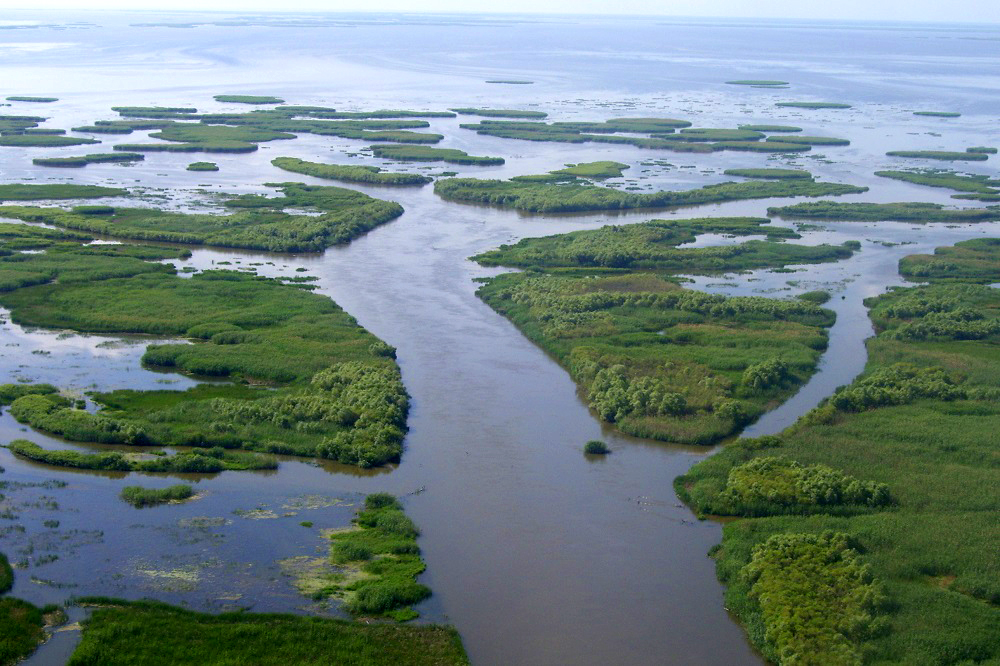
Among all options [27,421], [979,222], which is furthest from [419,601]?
[979,222]

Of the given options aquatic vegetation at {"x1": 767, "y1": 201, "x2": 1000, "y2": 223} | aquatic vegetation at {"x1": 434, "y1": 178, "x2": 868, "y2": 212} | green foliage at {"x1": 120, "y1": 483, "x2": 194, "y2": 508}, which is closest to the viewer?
green foliage at {"x1": 120, "y1": 483, "x2": 194, "y2": 508}

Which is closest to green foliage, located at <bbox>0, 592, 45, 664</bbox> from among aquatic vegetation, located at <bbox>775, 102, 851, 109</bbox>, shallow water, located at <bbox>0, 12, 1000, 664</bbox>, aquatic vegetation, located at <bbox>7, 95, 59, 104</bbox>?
shallow water, located at <bbox>0, 12, 1000, 664</bbox>

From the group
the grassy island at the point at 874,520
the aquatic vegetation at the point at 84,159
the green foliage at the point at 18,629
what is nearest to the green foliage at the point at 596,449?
the grassy island at the point at 874,520

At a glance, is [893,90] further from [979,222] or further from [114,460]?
[114,460]

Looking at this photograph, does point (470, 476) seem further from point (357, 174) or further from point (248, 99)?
point (248, 99)

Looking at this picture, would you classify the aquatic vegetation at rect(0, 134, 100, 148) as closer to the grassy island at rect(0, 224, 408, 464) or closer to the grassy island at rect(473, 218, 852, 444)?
the grassy island at rect(0, 224, 408, 464)

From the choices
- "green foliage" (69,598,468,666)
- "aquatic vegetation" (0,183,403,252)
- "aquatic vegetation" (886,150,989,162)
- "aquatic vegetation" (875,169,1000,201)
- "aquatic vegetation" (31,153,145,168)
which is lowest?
"green foliage" (69,598,468,666)
